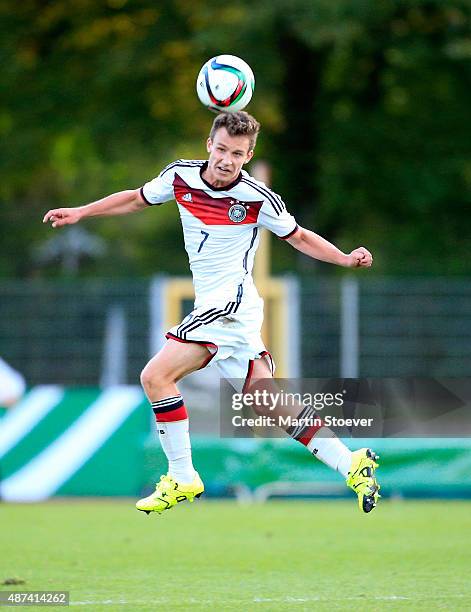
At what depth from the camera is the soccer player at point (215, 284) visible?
Result: 8.32 m

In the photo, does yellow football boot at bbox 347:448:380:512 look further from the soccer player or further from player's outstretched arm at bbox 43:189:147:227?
player's outstretched arm at bbox 43:189:147:227

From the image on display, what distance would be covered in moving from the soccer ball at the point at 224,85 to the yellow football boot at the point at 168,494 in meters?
2.43

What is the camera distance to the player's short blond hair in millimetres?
8164

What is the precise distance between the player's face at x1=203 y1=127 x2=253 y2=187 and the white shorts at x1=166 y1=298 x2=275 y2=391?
2.75 feet

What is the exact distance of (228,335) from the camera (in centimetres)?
841

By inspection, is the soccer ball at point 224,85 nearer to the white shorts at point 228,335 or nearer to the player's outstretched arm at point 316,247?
the player's outstretched arm at point 316,247

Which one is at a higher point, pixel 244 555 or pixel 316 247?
pixel 316 247

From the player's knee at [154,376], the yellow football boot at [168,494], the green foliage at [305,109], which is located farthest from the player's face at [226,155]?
the green foliage at [305,109]

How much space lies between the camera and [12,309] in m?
18.9

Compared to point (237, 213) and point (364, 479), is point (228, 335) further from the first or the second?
point (364, 479)

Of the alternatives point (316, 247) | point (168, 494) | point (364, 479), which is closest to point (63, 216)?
point (316, 247)

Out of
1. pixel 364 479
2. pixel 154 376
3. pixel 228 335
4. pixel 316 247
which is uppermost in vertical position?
pixel 316 247

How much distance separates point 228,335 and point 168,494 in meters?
1.09

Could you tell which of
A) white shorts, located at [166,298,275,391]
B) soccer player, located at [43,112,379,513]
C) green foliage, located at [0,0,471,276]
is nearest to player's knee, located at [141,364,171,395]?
soccer player, located at [43,112,379,513]
